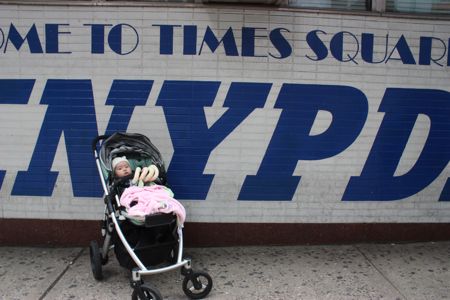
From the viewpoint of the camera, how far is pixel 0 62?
4852 mm

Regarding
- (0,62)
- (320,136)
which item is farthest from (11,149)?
(320,136)

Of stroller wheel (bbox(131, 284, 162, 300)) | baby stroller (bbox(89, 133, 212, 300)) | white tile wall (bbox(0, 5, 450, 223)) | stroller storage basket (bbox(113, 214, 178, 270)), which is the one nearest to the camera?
stroller wheel (bbox(131, 284, 162, 300))

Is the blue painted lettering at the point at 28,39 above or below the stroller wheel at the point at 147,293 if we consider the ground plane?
above

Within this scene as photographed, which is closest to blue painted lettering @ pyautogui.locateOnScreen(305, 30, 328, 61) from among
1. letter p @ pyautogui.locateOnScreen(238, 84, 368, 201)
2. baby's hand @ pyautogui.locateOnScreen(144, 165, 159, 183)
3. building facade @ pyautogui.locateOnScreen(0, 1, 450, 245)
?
building facade @ pyautogui.locateOnScreen(0, 1, 450, 245)

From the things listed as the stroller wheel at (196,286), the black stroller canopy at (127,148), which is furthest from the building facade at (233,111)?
the stroller wheel at (196,286)

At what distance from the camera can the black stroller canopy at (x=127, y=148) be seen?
4363 millimetres

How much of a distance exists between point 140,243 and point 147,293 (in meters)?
0.40

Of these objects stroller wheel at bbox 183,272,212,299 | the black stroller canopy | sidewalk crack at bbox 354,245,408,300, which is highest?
the black stroller canopy

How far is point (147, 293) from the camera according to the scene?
12.2 feet

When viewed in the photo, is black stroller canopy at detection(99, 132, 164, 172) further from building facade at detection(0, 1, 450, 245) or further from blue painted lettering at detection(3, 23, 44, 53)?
blue painted lettering at detection(3, 23, 44, 53)

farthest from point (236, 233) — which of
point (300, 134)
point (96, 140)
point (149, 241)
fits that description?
point (96, 140)

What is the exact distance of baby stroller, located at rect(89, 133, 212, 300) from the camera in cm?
378

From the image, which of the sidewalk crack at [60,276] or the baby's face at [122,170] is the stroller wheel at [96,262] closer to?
the sidewalk crack at [60,276]

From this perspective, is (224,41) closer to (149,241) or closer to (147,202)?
(147,202)
